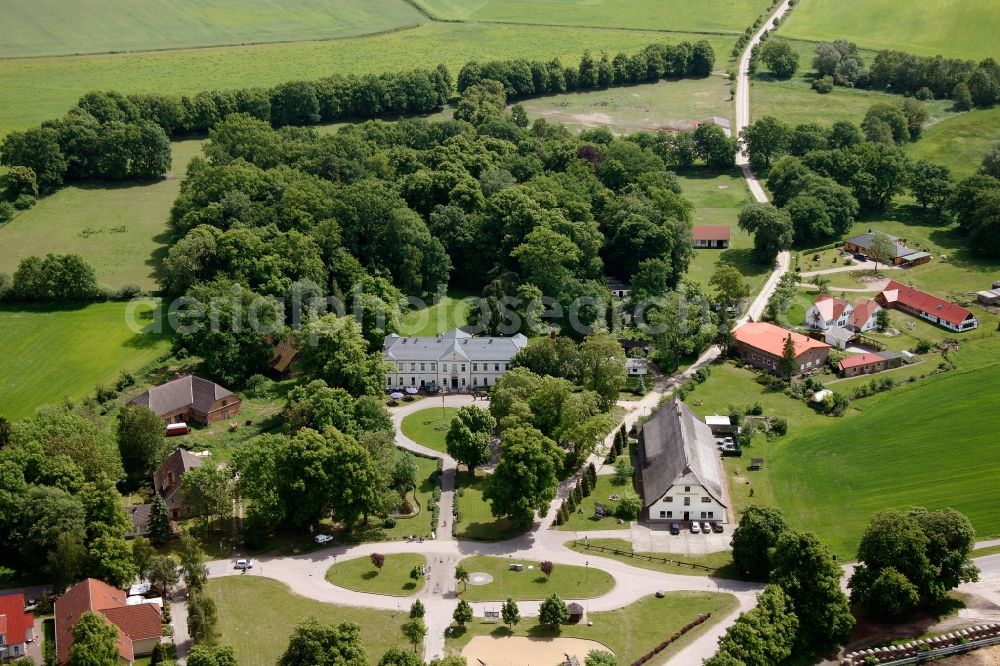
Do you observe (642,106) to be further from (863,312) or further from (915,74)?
(863,312)

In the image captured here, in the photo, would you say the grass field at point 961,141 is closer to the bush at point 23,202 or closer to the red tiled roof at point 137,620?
the bush at point 23,202

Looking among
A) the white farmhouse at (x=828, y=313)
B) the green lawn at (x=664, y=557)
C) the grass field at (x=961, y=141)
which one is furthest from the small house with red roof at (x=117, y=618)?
the grass field at (x=961, y=141)

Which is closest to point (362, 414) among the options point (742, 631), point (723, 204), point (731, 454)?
point (731, 454)

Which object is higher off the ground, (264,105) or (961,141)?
(264,105)

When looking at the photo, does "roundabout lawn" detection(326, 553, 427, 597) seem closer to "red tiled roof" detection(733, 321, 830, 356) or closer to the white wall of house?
the white wall of house

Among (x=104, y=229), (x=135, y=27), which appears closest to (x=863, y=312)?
(x=104, y=229)

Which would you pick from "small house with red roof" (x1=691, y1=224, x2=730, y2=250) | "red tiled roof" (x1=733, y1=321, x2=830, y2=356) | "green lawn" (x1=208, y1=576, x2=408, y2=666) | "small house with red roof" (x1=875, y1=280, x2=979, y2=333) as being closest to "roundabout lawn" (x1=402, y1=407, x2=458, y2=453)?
"green lawn" (x1=208, y1=576, x2=408, y2=666)
